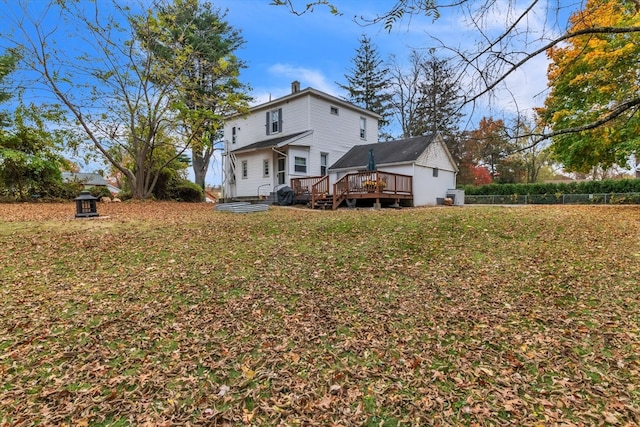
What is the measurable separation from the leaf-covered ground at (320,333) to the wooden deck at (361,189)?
26.1 ft

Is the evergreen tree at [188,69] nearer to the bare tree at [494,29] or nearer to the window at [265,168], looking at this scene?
the window at [265,168]

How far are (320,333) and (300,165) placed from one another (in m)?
14.9

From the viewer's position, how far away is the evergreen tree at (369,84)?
1265 inches

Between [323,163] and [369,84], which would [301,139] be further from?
[369,84]

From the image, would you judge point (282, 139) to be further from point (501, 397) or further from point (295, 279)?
point (501, 397)

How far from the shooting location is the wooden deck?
14446 millimetres

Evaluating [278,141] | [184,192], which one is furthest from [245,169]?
[184,192]

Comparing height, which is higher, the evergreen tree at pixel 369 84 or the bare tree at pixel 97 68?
the evergreen tree at pixel 369 84

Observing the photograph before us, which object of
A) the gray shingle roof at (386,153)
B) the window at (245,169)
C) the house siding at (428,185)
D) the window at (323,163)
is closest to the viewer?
the house siding at (428,185)

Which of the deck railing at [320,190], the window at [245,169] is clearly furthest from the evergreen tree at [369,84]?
the deck railing at [320,190]

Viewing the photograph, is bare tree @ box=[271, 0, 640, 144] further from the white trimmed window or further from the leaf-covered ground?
the white trimmed window

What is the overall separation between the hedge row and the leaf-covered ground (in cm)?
1775

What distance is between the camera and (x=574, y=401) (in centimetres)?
259

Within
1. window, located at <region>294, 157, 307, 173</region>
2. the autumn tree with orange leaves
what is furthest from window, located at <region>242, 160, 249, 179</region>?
the autumn tree with orange leaves
